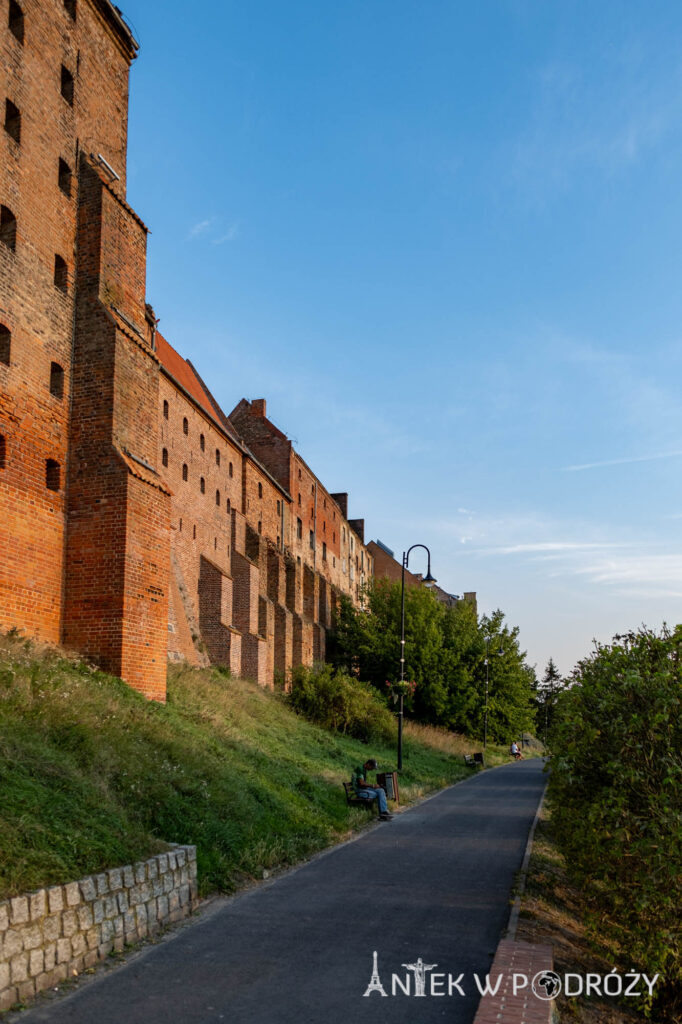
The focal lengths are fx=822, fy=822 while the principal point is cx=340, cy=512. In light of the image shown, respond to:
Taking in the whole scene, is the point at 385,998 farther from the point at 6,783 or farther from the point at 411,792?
the point at 411,792

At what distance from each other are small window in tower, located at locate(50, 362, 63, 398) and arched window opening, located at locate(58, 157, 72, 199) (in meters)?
3.70

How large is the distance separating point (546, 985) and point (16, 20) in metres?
17.7

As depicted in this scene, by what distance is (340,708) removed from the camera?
31.5 meters

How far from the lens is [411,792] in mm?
22297

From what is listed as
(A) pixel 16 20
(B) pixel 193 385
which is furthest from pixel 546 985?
(B) pixel 193 385

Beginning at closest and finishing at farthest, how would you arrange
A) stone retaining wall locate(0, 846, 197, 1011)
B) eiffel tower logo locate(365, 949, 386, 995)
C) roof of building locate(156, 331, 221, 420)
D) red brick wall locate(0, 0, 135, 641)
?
stone retaining wall locate(0, 846, 197, 1011), eiffel tower logo locate(365, 949, 386, 995), red brick wall locate(0, 0, 135, 641), roof of building locate(156, 331, 221, 420)

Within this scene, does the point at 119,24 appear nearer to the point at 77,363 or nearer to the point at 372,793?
the point at 77,363

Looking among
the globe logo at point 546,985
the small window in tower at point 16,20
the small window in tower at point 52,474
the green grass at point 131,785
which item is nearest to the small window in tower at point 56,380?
the small window in tower at point 52,474

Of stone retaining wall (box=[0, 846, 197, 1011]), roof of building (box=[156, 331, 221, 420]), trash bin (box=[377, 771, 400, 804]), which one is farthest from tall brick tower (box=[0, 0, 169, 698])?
roof of building (box=[156, 331, 221, 420])

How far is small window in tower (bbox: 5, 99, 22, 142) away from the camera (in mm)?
15164

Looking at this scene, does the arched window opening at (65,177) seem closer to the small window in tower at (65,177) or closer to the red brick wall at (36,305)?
the small window in tower at (65,177)

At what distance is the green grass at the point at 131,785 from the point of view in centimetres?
770

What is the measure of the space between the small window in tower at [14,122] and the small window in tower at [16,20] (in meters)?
1.45

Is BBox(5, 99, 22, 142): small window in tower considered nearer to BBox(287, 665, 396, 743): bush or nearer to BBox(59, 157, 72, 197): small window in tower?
BBox(59, 157, 72, 197): small window in tower
